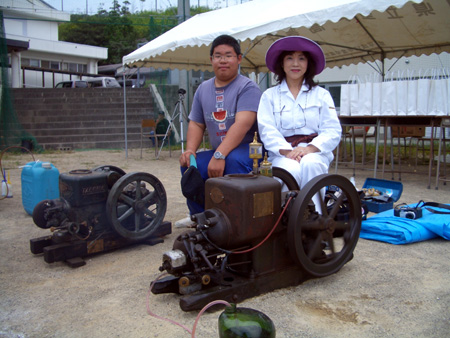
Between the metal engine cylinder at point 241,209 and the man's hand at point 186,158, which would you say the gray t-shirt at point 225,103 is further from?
the metal engine cylinder at point 241,209

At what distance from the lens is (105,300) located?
2.47 metres

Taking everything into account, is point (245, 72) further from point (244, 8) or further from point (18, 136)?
point (18, 136)

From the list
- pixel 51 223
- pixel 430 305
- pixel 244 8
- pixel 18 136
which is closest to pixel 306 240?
pixel 430 305

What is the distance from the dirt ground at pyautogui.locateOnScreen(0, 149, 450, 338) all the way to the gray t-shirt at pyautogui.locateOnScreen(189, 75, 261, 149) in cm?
107

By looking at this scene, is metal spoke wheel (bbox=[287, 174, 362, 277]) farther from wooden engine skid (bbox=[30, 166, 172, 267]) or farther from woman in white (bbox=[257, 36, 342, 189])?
wooden engine skid (bbox=[30, 166, 172, 267])

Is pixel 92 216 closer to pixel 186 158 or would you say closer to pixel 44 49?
pixel 186 158

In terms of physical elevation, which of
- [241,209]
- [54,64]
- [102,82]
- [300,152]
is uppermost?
[54,64]

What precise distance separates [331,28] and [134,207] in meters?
→ 5.44

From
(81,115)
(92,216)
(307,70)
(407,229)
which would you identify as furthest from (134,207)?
(81,115)

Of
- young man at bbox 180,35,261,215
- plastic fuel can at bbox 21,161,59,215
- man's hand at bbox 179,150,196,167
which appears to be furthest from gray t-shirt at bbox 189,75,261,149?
plastic fuel can at bbox 21,161,59,215

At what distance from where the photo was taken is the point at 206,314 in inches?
88.7

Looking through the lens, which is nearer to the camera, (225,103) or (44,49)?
(225,103)

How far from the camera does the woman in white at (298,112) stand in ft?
10.0

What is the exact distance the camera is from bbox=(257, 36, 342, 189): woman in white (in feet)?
10.0
